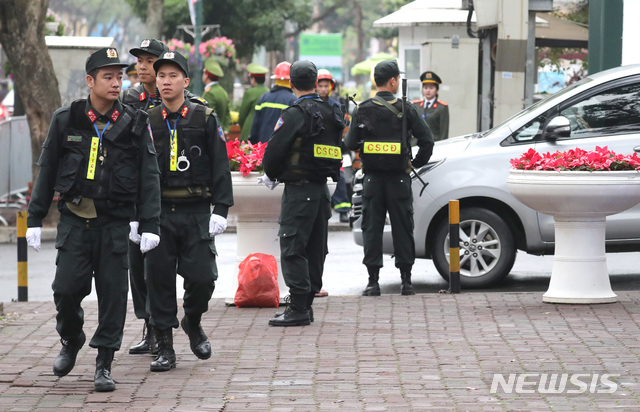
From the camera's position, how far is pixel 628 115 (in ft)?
36.5

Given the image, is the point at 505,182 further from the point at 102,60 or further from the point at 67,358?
the point at 67,358

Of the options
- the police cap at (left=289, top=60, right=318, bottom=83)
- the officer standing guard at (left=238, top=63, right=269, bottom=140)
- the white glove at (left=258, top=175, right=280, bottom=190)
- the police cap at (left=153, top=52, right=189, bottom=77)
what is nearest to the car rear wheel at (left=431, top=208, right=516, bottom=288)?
the white glove at (left=258, top=175, right=280, bottom=190)

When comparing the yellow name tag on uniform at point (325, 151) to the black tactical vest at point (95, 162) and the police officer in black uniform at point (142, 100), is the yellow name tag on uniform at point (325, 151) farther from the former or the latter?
the black tactical vest at point (95, 162)

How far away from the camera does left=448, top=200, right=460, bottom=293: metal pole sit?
1071 centimetres

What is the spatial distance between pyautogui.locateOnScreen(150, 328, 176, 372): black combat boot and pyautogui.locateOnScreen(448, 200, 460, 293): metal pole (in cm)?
389

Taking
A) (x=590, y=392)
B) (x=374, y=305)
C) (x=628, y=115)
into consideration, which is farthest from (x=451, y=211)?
(x=590, y=392)

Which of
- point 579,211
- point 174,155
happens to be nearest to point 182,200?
point 174,155

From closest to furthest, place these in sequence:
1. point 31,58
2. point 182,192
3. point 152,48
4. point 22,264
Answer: point 182,192, point 152,48, point 22,264, point 31,58

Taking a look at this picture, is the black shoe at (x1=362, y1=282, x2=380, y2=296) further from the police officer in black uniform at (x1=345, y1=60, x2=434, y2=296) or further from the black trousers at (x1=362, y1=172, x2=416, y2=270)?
the black trousers at (x1=362, y1=172, x2=416, y2=270)

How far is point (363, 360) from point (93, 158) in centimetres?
215

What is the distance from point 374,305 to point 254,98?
586 cm

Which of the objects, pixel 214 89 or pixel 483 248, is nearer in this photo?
pixel 483 248

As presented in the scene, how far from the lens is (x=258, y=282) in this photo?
998cm

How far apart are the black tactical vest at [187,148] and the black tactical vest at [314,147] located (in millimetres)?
1558
